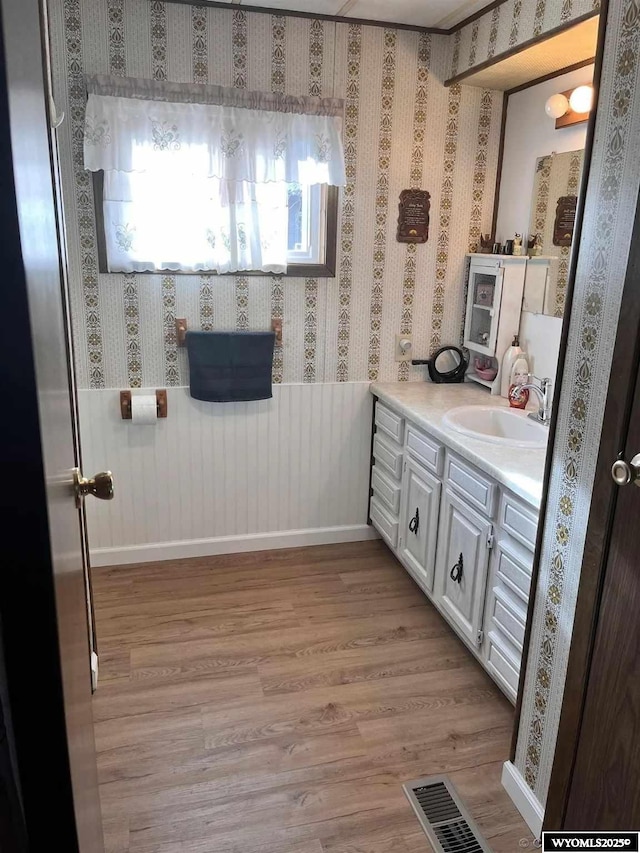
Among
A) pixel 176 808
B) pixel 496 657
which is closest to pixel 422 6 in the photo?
pixel 496 657

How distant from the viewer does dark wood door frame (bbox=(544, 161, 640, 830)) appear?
4.33ft

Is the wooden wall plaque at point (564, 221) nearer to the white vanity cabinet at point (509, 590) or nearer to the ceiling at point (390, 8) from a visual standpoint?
the ceiling at point (390, 8)

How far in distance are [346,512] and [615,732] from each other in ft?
7.03

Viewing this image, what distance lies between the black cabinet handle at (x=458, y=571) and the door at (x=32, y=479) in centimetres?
182

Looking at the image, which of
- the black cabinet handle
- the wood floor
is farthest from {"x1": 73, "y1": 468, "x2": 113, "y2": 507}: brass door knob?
the black cabinet handle

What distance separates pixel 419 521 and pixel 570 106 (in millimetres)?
1788

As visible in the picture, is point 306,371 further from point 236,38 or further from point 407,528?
point 236,38

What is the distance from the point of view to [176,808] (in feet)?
6.10

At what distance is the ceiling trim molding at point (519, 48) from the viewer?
2.17 metres

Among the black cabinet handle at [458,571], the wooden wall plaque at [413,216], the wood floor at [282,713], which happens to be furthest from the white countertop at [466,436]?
the wood floor at [282,713]

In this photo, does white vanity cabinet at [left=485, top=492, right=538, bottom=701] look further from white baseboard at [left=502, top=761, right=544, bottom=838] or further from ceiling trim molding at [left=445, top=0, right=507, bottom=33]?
ceiling trim molding at [left=445, top=0, right=507, bottom=33]

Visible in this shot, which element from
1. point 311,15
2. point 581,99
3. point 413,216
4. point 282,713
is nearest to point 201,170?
point 311,15

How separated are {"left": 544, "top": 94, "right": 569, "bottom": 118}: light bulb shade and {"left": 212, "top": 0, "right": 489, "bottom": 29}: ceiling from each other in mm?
469

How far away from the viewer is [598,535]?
1.44 m
